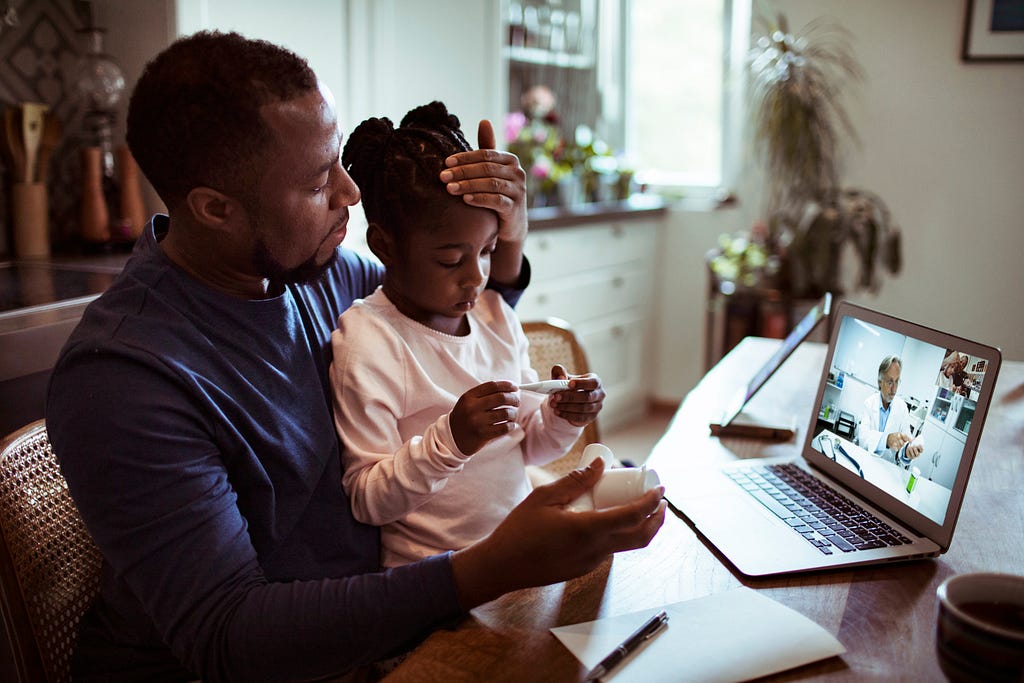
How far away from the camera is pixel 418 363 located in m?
1.14

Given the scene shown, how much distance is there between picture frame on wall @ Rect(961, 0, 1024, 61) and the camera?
3.61 metres

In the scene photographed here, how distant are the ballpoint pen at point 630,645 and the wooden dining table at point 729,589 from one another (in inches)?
0.8

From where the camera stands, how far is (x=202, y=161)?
0.93 meters

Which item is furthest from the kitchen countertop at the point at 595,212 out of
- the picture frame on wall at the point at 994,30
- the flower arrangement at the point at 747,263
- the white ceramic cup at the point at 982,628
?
the white ceramic cup at the point at 982,628

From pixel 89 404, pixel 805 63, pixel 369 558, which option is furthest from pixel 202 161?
pixel 805 63

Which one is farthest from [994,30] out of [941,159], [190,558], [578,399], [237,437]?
[190,558]

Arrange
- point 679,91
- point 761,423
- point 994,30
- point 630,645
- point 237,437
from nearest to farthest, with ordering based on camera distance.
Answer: point 630,645, point 237,437, point 761,423, point 994,30, point 679,91

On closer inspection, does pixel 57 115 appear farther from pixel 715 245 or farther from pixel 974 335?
pixel 974 335

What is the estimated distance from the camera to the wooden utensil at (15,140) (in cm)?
210

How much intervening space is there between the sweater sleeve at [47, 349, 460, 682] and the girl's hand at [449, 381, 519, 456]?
0.15m

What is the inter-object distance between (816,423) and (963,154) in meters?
3.02

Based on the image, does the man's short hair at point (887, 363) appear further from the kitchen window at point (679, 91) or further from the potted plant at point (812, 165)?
the kitchen window at point (679, 91)

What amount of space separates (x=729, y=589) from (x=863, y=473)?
1.05ft

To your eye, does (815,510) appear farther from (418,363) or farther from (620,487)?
(418,363)
